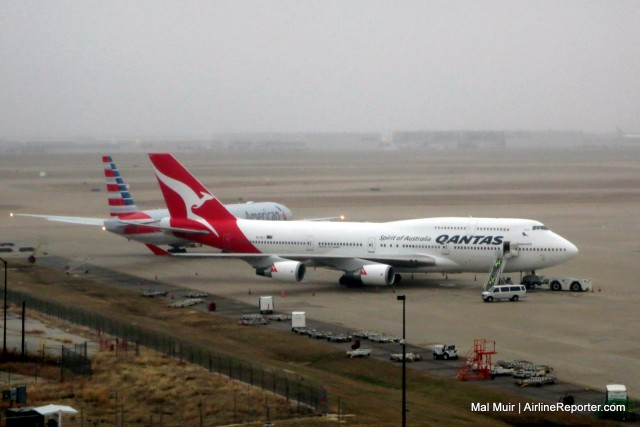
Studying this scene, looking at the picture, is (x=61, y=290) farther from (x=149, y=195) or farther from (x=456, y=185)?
(x=456, y=185)

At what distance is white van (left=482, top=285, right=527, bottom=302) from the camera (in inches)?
2411

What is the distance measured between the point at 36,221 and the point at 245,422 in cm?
8389

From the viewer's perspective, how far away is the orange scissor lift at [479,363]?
43.2 meters

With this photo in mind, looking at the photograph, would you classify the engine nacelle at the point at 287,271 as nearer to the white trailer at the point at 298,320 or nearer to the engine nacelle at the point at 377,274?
the engine nacelle at the point at 377,274

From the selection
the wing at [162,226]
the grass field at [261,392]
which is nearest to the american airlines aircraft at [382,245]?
the wing at [162,226]

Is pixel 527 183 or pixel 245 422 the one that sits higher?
pixel 527 183

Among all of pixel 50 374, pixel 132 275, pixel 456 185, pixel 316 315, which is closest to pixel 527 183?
pixel 456 185

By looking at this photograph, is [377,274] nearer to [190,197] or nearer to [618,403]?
[190,197]

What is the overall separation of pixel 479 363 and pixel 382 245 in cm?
2386

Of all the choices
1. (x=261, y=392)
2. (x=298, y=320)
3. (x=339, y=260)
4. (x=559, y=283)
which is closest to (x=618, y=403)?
(x=261, y=392)

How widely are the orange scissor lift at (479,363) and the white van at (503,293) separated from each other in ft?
39.8

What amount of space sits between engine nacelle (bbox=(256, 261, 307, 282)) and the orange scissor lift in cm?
1896

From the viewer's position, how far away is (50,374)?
42.8 metres

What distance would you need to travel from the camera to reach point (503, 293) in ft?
201
